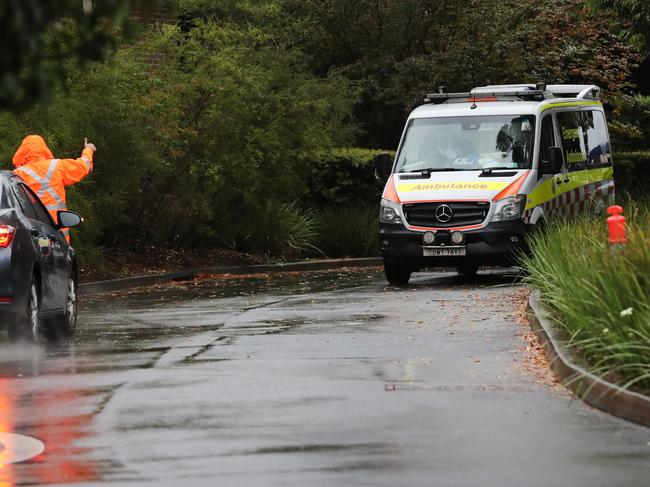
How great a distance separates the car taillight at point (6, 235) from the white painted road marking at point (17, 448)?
14.0 feet

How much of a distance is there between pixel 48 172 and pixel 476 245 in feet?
19.1

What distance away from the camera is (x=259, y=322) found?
1548 centimetres

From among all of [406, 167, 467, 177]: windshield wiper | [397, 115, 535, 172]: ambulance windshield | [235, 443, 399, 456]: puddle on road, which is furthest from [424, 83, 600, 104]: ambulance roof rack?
[235, 443, 399, 456]: puddle on road

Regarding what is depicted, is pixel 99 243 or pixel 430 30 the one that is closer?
pixel 99 243

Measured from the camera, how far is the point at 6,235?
1296 centimetres

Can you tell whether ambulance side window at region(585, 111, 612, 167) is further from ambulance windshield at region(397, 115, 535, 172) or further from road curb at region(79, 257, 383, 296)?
A: road curb at region(79, 257, 383, 296)

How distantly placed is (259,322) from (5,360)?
11.1ft

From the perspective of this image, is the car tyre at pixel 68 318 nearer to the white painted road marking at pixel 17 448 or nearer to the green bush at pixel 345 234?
the white painted road marking at pixel 17 448

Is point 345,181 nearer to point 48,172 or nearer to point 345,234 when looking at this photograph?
point 345,234

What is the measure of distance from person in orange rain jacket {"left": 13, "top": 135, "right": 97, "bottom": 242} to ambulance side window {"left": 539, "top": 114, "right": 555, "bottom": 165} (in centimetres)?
671

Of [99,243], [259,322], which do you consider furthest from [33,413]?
[99,243]

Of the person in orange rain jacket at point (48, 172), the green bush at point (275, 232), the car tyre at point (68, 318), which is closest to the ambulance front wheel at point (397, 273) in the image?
the person in orange rain jacket at point (48, 172)

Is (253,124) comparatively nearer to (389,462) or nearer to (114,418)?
(114,418)

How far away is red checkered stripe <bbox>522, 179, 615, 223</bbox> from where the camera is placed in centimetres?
2073
